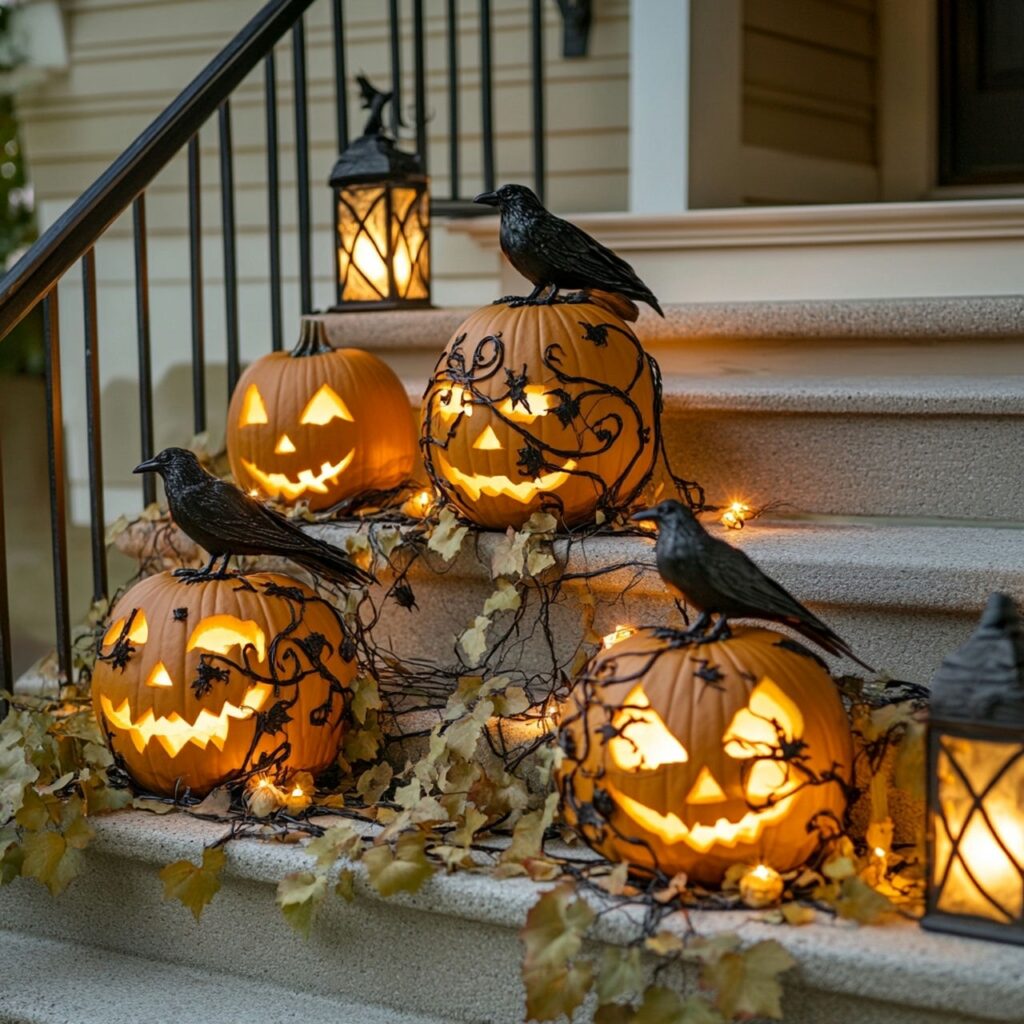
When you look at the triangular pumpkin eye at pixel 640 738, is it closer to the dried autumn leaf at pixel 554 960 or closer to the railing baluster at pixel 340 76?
the dried autumn leaf at pixel 554 960

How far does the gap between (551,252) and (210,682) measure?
2.81ft

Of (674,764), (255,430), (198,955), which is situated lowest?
(198,955)

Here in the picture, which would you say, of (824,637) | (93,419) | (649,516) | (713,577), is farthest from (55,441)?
(824,637)

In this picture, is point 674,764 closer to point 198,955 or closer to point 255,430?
point 198,955

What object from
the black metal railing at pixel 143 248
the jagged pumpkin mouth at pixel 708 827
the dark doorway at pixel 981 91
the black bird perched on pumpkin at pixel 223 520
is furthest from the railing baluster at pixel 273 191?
the dark doorway at pixel 981 91

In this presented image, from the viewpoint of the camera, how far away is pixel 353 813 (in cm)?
202

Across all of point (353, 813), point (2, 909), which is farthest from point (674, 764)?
point (2, 909)

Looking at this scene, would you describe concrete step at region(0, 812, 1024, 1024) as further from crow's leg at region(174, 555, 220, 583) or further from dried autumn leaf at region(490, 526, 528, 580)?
dried autumn leaf at region(490, 526, 528, 580)

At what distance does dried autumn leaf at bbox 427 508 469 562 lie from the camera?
2.22 metres

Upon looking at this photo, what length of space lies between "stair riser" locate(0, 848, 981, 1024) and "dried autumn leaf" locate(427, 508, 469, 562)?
0.59 metres

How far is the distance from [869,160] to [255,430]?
2.19 m

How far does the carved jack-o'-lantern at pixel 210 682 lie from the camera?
6.60 feet

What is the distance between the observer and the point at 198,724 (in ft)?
6.63

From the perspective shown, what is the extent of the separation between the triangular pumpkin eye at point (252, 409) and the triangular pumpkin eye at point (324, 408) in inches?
3.6
